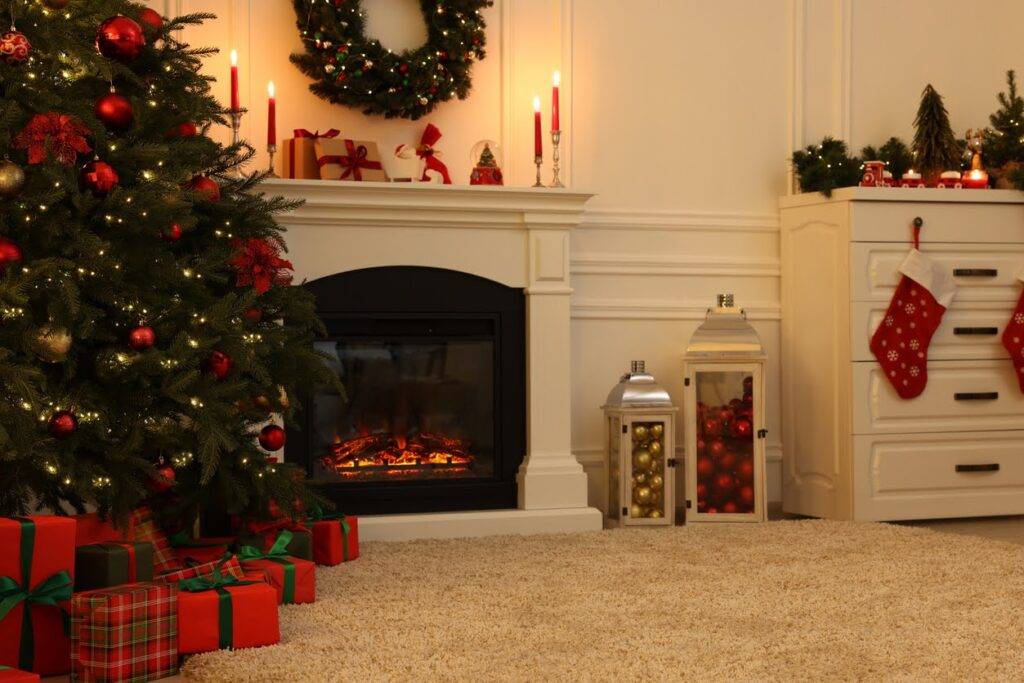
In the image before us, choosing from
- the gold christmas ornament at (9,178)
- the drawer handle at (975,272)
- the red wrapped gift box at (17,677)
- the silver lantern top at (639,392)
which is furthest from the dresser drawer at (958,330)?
the red wrapped gift box at (17,677)

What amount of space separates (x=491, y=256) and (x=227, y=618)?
206 cm

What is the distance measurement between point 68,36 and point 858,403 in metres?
2.93

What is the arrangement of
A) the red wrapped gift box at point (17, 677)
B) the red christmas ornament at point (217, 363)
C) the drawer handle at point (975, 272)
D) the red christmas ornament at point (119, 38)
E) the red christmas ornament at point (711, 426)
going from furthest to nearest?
the drawer handle at point (975, 272) → the red christmas ornament at point (711, 426) → the red christmas ornament at point (217, 363) → the red christmas ornament at point (119, 38) → the red wrapped gift box at point (17, 677)

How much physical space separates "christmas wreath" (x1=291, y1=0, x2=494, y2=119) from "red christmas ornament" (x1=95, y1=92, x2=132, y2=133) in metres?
1.34

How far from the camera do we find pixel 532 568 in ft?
11.7

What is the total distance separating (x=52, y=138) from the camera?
2848 millimetres

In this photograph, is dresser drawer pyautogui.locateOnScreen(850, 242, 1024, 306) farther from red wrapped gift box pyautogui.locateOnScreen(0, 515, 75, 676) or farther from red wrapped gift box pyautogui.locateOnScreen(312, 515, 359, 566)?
red wrapped gift box pyautogui.locateOnScreen(0, 515, 75, 676)

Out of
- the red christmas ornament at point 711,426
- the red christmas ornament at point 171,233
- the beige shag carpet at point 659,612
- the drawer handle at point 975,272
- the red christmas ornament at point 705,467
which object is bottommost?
the beige shag carpet at point 659,612

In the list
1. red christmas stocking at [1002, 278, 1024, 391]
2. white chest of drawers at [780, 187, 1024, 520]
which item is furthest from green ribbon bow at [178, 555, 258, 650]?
red christmas stocking at [1002, 278, 1024, 391]

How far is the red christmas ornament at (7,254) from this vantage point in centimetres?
274

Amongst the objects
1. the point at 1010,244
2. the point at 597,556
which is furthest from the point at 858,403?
the point at 597,556

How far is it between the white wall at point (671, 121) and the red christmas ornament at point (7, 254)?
1.83m

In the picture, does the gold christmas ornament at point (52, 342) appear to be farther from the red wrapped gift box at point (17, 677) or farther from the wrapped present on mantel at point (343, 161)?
the wrapped present on mantel at point (343, 161)

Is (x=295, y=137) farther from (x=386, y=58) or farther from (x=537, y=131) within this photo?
(x=537, y=131)
